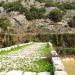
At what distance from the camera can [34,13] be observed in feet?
290

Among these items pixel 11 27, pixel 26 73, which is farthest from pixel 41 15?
pixel 26 73

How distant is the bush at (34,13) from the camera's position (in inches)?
3393

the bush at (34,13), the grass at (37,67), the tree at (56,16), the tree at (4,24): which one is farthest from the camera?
the bush at (34,13)

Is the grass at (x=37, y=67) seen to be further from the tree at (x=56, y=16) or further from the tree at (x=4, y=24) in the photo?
the tree at (x=56, y=16)

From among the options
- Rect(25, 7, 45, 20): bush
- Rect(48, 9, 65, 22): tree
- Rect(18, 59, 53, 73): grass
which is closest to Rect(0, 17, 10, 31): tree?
Rect(25, 7, 45, 20): bush

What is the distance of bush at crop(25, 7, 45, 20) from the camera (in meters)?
86.2

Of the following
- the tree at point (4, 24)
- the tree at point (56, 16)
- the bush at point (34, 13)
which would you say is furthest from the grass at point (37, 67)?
the bush at point (34, 13)

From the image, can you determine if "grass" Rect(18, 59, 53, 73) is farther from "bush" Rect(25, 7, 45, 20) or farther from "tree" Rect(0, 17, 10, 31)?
"bush" Rect(25, 7, 45, 20)

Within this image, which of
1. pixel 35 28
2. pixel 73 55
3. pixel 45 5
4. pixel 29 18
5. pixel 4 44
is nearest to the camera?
pixel 73 55

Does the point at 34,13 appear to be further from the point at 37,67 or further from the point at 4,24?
the point at 37,67

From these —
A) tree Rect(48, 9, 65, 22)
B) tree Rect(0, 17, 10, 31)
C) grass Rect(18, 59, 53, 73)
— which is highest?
grass Rect(18, 59, 53, 73)

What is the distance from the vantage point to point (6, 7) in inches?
3735

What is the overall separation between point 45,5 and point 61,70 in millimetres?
89191

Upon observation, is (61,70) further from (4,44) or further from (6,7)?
(6,7)
